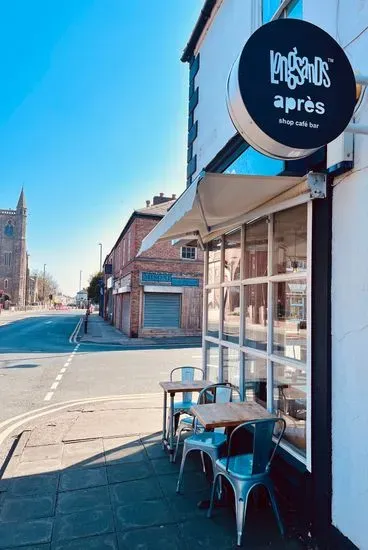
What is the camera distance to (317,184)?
9.89 ft

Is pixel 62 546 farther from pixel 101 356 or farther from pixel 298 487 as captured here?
pixel 101 356

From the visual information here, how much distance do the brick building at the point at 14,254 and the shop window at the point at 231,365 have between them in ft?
286

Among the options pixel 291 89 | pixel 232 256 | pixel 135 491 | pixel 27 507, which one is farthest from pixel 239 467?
pixel 291 89

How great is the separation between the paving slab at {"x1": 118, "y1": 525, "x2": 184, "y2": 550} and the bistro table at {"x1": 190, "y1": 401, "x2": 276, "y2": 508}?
0.47 metres

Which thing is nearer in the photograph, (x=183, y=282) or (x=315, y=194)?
(x=315, y=194)

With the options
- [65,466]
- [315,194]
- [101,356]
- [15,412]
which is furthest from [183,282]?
[315,194]

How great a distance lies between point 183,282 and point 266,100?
18.9 meters

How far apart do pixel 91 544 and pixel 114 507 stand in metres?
0.55

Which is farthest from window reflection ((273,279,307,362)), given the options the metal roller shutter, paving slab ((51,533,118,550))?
the metal roller shutter

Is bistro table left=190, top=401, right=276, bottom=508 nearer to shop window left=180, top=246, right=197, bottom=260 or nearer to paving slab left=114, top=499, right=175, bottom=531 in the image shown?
paving slab left=114, top=499, right=175, bottom=531

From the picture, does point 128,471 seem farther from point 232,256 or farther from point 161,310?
point 161,310

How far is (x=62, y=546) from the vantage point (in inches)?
117

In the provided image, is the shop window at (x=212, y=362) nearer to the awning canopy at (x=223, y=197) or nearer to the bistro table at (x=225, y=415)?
the bistro table at (x=225, y=415)

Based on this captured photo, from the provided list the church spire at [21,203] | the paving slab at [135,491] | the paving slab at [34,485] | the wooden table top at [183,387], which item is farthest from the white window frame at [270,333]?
the church spire at [21,203]
